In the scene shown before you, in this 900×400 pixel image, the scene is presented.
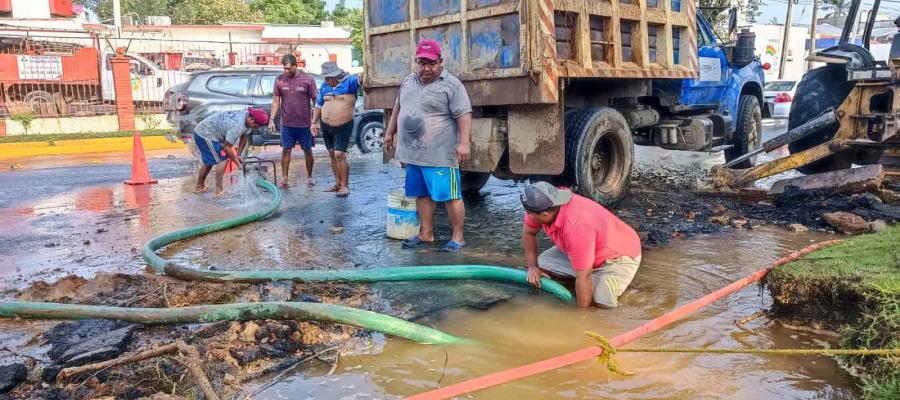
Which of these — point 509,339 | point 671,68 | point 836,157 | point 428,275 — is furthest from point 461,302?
point 836,157

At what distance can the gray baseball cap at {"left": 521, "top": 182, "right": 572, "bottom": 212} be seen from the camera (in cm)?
366

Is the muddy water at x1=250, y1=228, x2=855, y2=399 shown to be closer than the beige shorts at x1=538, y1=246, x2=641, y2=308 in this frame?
Yes

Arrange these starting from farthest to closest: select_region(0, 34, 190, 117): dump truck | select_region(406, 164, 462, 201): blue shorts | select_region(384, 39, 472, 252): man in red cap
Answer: select_region(0, 34, 190, 117): dump truck, select_region(406, 164, 462, 201): blue shorts, select_region(384, 39, 472, 252): man in red cap

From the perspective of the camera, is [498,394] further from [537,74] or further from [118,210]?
[118,210]

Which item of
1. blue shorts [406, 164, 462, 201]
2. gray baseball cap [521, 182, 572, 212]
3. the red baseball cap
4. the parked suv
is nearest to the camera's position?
gray baseball cap [521, 182, 572, 212]

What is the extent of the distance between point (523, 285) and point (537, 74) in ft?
5.99

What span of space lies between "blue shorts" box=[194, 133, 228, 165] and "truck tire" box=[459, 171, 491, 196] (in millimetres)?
2808

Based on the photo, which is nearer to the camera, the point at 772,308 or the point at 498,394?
the point at 498,394

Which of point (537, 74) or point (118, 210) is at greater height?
point (537, 74)

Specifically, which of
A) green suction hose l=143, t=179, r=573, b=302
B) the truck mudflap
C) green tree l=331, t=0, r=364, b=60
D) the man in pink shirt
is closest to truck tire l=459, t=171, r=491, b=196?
the truck mudflap

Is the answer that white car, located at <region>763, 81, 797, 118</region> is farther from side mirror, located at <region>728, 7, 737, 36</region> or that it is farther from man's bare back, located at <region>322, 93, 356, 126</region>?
man's bare back, located at <region>322, 93, 356, 126</region>

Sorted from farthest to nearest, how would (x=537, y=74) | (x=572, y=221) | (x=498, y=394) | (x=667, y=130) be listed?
(x=667, y=130)
(x=537, y=74)
(x=572, y=221)
(x=498, y=394)

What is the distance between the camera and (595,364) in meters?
3.13

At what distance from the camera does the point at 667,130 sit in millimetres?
7676
